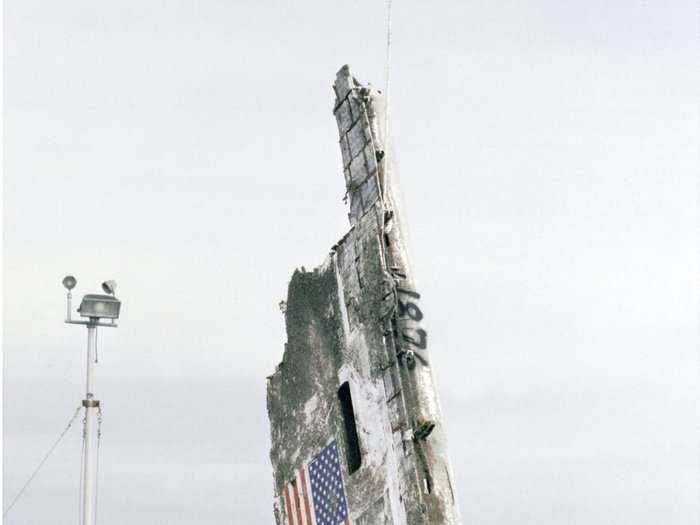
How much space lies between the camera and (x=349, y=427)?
460 inches

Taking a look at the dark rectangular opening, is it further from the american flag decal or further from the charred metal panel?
the american flag decal

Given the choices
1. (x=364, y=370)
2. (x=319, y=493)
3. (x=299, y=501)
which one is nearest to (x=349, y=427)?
(x=364, y=370)

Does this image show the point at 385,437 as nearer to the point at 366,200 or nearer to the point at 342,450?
the point at 342,450

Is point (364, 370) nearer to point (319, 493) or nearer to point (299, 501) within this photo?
point (319, 493)

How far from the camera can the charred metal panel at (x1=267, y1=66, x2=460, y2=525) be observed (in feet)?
34.7

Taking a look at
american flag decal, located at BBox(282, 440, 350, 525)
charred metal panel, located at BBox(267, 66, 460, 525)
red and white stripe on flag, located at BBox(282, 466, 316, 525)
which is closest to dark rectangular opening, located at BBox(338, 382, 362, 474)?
charred metal panel, located at BBox(267, 66, 460, 525)

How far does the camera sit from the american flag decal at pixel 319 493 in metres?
11.8

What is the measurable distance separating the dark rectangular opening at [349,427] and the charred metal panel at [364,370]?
0.04 feet

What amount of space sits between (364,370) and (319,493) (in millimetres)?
1455

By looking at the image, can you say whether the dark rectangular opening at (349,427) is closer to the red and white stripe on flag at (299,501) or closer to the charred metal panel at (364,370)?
the charred metal panel at (364,370)

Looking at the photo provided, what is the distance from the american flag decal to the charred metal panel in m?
0.03

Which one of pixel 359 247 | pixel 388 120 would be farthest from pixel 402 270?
pixel 388 120

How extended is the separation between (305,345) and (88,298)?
2878 mm

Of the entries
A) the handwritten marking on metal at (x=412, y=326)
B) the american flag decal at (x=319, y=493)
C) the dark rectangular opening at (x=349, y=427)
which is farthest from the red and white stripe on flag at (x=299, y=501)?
the handwritten marking on metal at (x=412, y=326)
